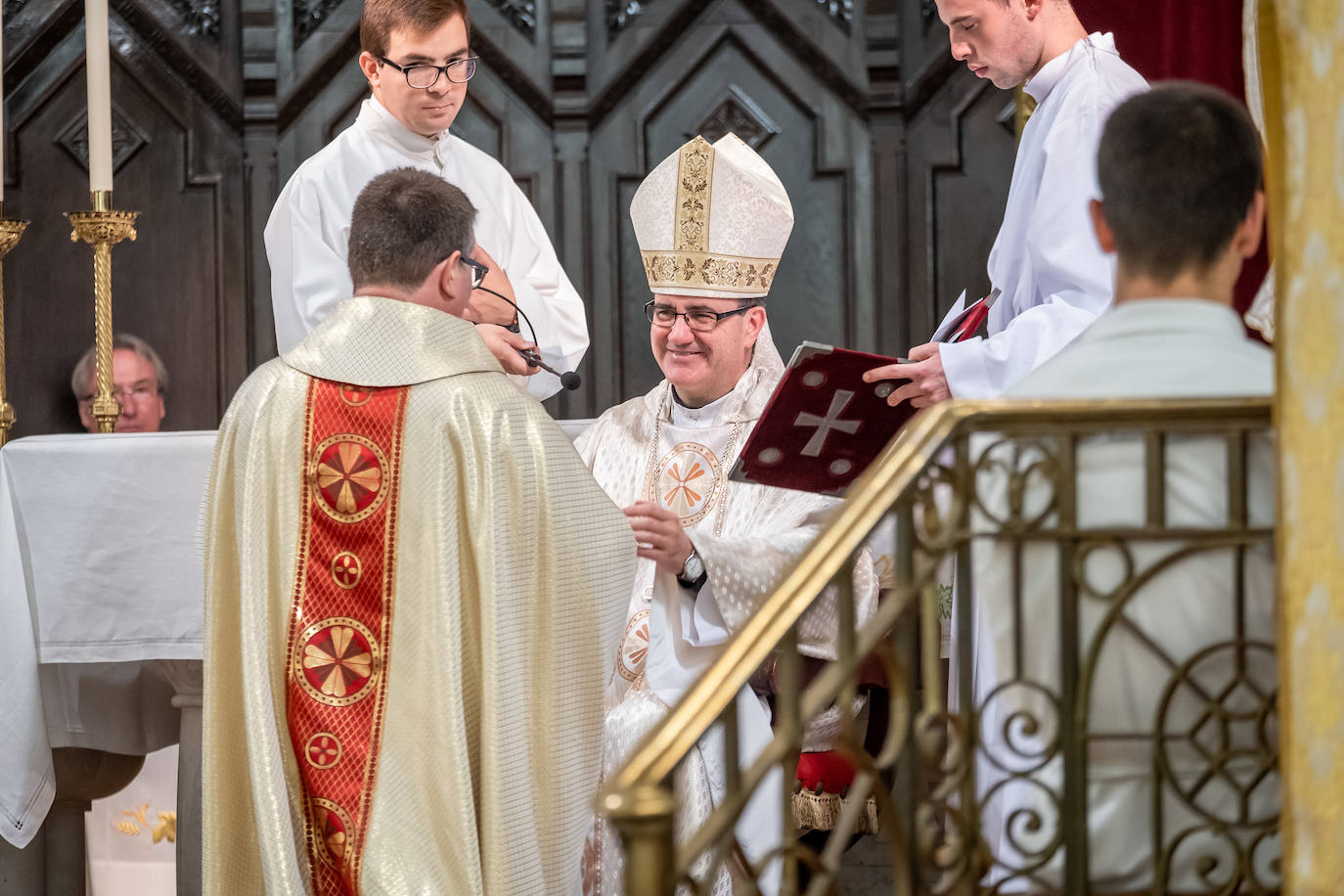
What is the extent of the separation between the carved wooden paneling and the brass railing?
4.14 m

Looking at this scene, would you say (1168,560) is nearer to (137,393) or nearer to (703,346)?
(703,346)

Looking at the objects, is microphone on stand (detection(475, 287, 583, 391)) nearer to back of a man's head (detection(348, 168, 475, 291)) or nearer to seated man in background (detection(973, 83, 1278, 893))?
back of a man's head (detection(348, 168, 475, 291))

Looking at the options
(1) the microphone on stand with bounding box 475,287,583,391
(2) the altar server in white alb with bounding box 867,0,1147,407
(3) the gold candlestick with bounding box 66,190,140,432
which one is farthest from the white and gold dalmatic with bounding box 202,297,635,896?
(3) the gold candlestick with bounding box 66,190,140,432

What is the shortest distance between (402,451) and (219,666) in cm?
58

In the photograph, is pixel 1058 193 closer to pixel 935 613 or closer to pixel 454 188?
pixel 454 188

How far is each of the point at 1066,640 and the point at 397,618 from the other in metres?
1.52

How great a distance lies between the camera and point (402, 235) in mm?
3273

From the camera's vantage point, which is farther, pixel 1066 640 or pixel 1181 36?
pixel 1181 36

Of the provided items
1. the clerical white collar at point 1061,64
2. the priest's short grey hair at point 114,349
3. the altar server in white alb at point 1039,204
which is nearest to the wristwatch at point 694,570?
the altar server in white alb at point 1039,204

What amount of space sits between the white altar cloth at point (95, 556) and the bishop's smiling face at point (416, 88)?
1255 millimetres

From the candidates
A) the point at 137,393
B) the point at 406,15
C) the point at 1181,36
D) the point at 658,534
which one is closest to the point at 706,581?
the point at 658,534

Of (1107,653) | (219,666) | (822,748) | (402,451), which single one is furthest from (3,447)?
(1107,653)

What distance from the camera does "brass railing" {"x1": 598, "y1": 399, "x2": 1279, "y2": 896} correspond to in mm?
2010

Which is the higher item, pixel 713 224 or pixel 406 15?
pixel 406 15
